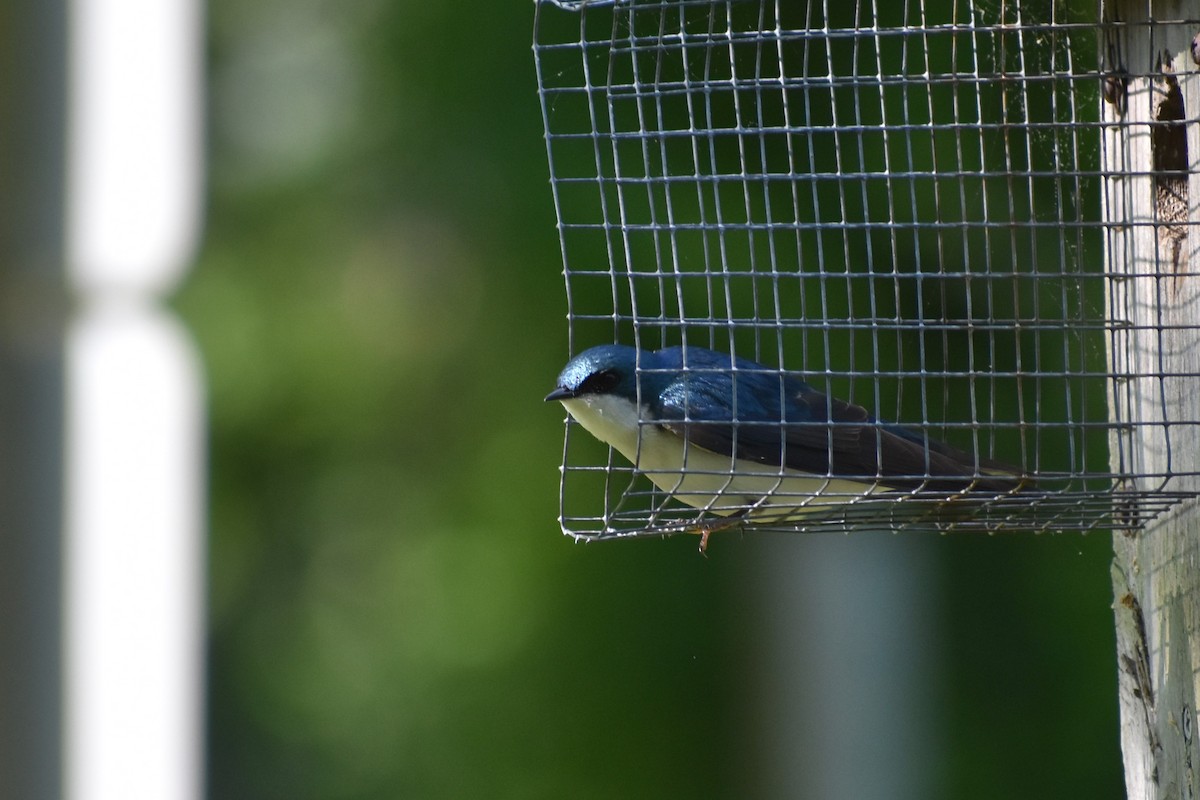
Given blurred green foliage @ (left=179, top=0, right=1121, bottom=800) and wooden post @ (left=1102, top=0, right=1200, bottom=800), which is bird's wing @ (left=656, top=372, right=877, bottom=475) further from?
blurred green foliage @ (left=179, top=0, right=1121, bottom=800)

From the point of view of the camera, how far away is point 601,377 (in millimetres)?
3529

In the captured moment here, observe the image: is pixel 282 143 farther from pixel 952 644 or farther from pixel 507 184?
pixel 952 644

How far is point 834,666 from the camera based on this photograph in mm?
5895

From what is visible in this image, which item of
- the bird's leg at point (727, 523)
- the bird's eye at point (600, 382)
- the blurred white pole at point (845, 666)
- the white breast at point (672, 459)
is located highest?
the bird's eye at point (600, 382)

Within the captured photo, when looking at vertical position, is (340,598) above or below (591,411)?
below

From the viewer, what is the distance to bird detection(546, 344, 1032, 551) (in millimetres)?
3023

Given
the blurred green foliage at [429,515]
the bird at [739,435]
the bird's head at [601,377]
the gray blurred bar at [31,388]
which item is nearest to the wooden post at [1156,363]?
the bird at [739,435]

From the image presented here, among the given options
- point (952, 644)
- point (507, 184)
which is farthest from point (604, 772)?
point (507, 184)

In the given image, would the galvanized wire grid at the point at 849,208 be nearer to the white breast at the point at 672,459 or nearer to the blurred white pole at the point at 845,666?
the white breast at the point at 672,459

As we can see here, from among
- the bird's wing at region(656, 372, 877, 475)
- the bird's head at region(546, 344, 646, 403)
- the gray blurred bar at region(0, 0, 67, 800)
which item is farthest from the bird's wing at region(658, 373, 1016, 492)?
the gray blurred bar at region(0, 0, 67, 800)

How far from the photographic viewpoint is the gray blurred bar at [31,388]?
551 centimetres

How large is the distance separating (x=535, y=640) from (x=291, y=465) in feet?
4.76

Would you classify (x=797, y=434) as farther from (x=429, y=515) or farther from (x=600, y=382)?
(x=429, y=515)

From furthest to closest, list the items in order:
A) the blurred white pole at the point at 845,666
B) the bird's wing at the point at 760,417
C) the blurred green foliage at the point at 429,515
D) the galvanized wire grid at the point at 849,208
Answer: the blurred green foliage at the point at 429,515 < the blurred white pole at the point at 845,666 < the galvanized wire grid at the point at 849,208 < the bird's wing at the point at 760,417
